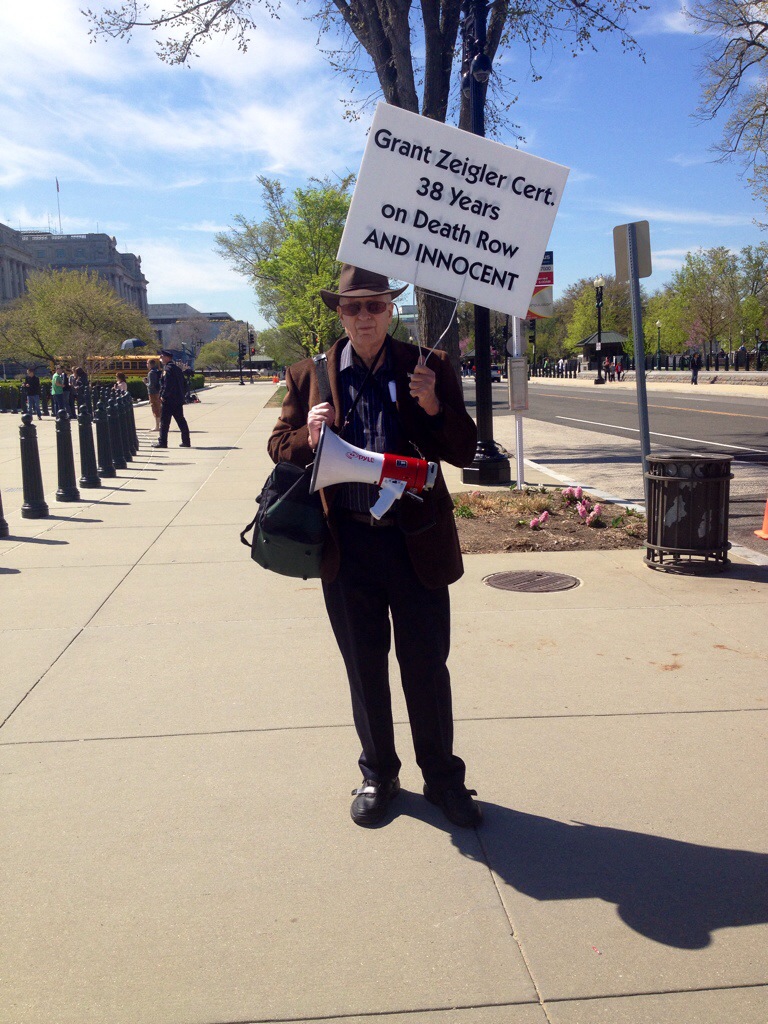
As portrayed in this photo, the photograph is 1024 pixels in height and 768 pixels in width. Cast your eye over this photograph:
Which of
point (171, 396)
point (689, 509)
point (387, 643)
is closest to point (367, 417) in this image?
point (387, 643)

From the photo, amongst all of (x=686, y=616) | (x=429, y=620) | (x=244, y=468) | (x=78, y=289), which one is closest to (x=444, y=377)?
(x=429, y=620)

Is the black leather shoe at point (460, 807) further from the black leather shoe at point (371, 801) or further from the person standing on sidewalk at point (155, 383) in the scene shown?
the person standing on sidewalk at point (155, 383)

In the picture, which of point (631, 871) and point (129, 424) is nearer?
point (631, 871)

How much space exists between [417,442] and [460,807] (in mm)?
1330

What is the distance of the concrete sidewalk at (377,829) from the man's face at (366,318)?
1743 millimetres

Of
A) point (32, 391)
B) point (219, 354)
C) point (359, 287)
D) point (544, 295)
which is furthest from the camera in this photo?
point (219, 354)

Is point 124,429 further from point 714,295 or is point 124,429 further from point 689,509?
point 714,295

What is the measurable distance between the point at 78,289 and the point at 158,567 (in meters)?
54.4

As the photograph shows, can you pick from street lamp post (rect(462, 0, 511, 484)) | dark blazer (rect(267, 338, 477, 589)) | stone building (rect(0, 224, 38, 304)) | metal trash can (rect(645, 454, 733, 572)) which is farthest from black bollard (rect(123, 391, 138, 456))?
stone building (rect(0, 224, 38, 304))

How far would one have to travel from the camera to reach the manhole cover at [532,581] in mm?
6777

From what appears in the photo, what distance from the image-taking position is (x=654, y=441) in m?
18.2

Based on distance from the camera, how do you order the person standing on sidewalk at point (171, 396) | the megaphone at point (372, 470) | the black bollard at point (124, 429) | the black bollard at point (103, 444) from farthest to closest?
the person standing on sidewalk at point (171, 396) → the black bollard at point (124, 429) → the black bollard at point (103, 444) → the megaphone at point (372, 470)

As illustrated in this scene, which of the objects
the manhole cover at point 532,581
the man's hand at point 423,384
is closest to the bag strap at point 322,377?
the man's hand at point 423,384

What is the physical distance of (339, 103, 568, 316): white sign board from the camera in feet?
12.1
